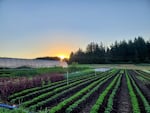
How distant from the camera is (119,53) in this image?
69.8 meters

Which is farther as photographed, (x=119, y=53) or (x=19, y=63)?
(x=119, y=53)

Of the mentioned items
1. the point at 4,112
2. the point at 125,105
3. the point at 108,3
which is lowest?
the point at 125,105

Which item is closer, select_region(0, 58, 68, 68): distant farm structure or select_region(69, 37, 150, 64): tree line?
select_region(0, 58, 68, 68): distant farm structure

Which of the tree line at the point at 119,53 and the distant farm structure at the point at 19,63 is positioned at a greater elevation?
the tree line at the point at 119,53

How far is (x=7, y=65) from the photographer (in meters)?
27.3

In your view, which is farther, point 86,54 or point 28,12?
point 86,54

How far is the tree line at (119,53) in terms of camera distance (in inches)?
2499

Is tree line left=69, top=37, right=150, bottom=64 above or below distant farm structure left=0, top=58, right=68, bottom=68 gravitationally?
above

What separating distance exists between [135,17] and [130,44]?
5767 centimetres

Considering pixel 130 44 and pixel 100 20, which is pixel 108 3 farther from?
pixel 130 44

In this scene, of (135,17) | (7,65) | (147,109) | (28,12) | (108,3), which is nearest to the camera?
(147,109)

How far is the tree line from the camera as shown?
A: 63.5 meters

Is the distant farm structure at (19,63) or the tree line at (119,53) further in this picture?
the tree line at (119,53)

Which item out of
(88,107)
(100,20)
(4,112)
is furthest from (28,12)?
(4,112)
